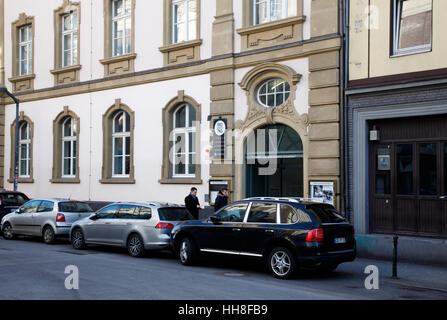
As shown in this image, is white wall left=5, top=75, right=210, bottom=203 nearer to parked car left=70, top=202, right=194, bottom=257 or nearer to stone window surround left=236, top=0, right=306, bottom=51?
stone window surround left=236, top=0, right=306, bottom=51

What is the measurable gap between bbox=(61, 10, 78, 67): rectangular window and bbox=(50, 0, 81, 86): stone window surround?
0.15 m

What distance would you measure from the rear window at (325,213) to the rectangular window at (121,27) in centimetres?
1227

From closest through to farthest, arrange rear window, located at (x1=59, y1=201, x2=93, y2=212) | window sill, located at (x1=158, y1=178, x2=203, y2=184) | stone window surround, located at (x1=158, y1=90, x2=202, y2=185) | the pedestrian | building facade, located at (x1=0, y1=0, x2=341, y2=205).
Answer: building facade, located at (x1=0, y1=0, x2=341, y2=205), the pedestrian, rear window, located at (x1=59, y1=201, x2=93, y2=212), window sill, located at (x1=158, y1=178, x2=203, y2=184), stone window surround, located at (x1=158, y1=90, x2=202, y2=185)

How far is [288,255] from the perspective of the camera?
11.1 metres

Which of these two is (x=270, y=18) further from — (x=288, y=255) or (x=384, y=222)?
(x=288, y=255)

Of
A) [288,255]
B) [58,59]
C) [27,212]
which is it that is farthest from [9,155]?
[288,255]

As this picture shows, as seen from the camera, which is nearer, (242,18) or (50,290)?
(50,290)

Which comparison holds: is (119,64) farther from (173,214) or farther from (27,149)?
(173,214)

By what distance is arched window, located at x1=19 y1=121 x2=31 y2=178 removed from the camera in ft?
84.8

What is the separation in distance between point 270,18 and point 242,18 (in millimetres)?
909

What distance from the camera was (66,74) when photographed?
933 inches

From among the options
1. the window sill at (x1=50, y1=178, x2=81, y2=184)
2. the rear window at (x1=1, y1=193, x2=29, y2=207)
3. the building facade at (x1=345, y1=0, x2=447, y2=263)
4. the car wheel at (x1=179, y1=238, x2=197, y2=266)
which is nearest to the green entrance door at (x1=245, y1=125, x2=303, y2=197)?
the building facade at (x1=345, y1=0, x2=447, y2=263)

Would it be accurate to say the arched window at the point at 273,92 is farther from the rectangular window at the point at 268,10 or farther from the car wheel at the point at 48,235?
the car wheel at the point at 48,235
